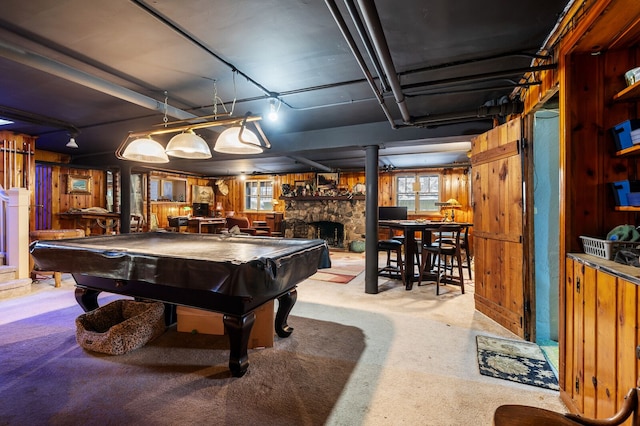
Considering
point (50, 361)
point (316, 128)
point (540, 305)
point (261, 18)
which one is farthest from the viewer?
point (316, 128)

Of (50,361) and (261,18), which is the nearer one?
(261,18)

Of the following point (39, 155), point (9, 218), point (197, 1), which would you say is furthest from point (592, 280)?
point (39, 155)

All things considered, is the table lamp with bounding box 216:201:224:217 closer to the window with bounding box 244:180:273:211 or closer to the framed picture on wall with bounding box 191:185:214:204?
the framed picture on wall with bounding box 191:185:214:204

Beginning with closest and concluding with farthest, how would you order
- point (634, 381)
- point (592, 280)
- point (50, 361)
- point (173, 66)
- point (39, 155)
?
point (634, 381), point (592, 280), point (50, 361), point (173, 66), point (39, 155)

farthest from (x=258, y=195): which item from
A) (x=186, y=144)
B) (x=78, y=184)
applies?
(x=186, y=144)

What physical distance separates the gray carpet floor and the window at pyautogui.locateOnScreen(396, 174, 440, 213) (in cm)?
441

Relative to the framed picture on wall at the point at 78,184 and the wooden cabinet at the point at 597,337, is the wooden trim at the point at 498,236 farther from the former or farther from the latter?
the framed picture on wall at the point at 78,184

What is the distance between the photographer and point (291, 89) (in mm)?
3150

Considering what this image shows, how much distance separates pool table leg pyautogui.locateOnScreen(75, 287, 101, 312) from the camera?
293cm

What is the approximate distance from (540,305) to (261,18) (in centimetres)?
332

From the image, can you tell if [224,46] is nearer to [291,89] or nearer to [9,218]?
[291,89]

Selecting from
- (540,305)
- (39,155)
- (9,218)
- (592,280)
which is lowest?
(540,305)

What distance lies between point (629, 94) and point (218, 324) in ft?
10.7

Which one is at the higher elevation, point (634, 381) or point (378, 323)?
point (634, 381)
